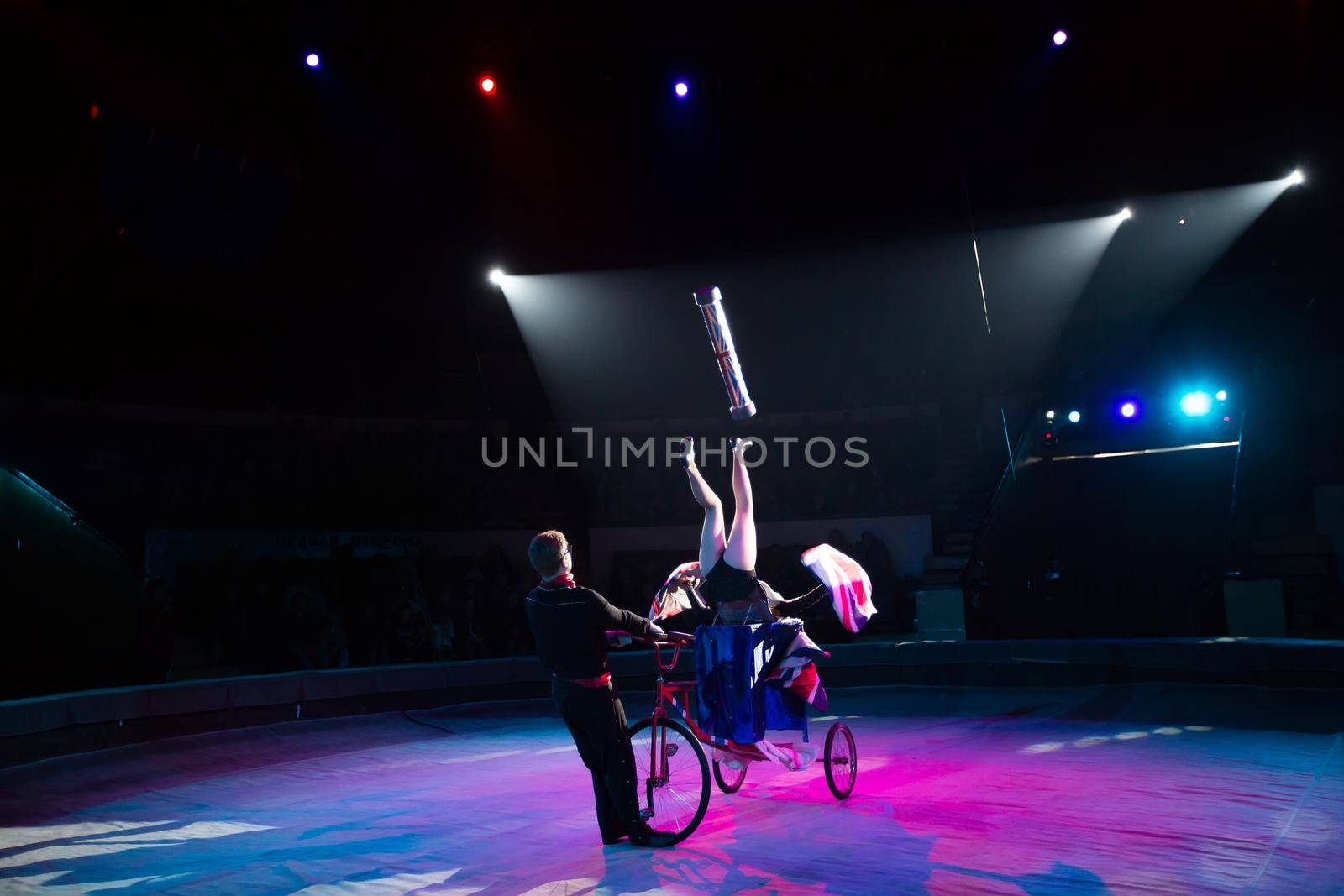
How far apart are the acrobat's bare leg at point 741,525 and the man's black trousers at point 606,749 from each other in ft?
3.23

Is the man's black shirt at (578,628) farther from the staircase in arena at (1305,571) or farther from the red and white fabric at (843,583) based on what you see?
the staircase in arena at (1305,571)

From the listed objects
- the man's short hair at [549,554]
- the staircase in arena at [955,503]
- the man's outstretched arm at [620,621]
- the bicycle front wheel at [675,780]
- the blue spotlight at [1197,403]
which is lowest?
the bicycle front wheel at [675,780]

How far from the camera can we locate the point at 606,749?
5.01m

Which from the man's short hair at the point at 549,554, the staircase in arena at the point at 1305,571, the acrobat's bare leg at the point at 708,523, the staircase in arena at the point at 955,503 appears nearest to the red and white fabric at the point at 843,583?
the acrobat's bare leg at the point at 708,523

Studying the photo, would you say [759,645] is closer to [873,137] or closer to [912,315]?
[873,137]

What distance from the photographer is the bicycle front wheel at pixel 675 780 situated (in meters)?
→ 5.08

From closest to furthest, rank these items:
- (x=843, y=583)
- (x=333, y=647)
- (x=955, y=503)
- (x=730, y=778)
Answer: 1. (x=843, y=583)
2. (x=730, y=778)
3. (x=333, y=647)
4. (x=955, y=503)

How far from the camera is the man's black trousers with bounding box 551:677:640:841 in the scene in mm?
5008

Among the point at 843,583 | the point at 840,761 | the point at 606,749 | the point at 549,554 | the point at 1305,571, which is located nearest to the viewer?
the point at 606,749

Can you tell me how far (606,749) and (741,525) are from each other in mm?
1345

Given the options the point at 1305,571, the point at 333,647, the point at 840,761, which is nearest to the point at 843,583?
the point at 840,761

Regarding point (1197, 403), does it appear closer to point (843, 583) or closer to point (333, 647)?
point (843, 583)

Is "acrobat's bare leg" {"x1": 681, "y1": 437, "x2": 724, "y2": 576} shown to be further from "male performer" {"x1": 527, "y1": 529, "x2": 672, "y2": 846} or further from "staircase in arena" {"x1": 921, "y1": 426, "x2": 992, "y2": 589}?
"staircase in arena" {"x1": 921, "y1": 426, "x2": 992, "y2": 589}

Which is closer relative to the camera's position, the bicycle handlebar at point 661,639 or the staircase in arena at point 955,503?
the bicycle handlebar at point 661,639
